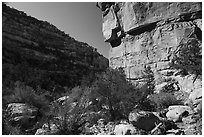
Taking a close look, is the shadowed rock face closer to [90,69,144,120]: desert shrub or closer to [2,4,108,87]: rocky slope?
[90,69,144,120]: desert shrub

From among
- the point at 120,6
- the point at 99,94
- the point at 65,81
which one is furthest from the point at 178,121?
the point at 65,81

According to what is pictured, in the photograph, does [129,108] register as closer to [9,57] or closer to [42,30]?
[9,57]

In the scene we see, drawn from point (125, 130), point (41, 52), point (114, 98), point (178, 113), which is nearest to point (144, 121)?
point (125, 130)

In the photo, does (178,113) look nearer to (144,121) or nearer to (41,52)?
(144,121)

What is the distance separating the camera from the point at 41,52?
2302 centimetres

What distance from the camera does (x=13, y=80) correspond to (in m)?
18.4

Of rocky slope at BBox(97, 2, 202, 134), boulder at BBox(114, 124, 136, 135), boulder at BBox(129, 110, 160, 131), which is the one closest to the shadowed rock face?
rocky slope at BBox(97, 2, 202, 134)

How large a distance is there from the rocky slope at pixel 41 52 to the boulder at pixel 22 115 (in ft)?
36.3

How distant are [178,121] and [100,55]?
24.9 m

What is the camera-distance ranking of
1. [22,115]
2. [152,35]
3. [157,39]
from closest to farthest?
1. [22,115]
2. [157,39]
3. [152,35]

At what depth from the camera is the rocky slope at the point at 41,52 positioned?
20812 mm

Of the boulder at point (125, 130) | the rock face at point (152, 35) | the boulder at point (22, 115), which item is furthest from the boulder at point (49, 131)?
the rock face at point (152, 35)

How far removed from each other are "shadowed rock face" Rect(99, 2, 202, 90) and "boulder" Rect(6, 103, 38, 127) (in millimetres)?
6844

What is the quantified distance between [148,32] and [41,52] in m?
13.8
